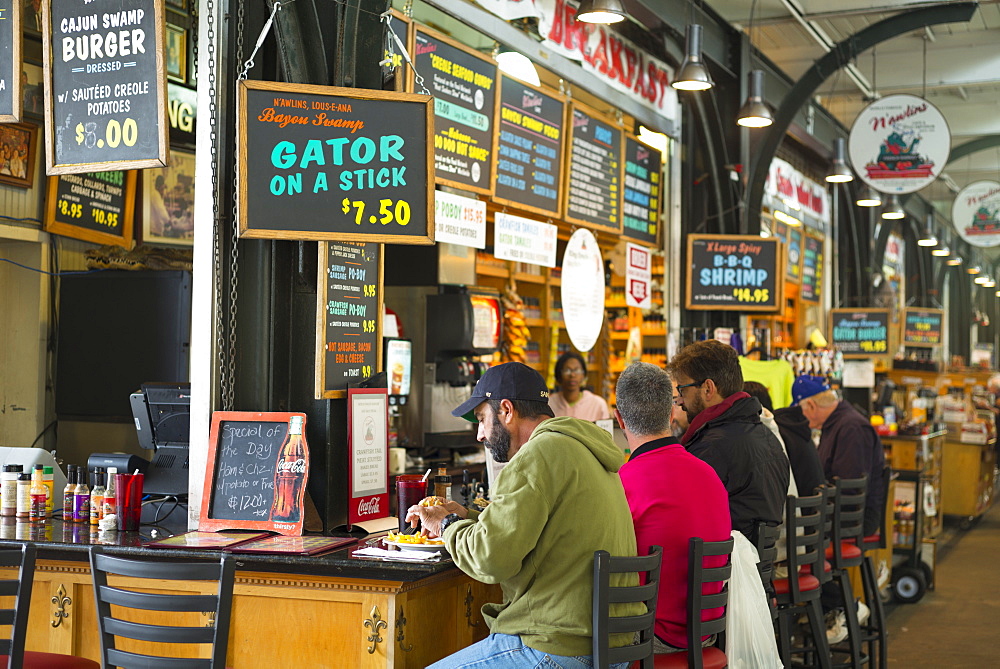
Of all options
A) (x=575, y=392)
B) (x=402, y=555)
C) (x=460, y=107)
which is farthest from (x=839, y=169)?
(x=402, y=555)

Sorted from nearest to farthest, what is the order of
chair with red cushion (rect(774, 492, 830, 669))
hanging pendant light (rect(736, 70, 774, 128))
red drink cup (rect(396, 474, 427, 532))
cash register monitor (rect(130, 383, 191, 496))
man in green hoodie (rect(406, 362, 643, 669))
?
man in green hoodie (rect(406, 362, 643, 669)) → red drink cup (rect(396, 474, 427, 532)) → cash register monitor (rect(130, 383, 191, 496)) → chair with red cushion (rect(774, 492, 830, 669)) → hanging pendant light (rect(736, 70, 774, 128))

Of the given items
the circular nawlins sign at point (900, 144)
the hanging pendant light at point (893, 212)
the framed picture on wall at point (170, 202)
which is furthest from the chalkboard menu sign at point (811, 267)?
the framed picture on wall at point (170, 202)

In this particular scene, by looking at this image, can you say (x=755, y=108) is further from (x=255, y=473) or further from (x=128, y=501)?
(x=128, y=501)

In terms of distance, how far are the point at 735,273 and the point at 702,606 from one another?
4988 millimetres

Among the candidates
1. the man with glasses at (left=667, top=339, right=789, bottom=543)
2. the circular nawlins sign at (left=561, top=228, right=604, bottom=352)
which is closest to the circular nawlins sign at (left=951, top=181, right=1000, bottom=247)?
the circular nawlins sign at (left=561, top=228, right=604, bottom=352)

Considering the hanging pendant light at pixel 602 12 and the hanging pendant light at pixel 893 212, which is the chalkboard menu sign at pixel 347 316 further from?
the hanging pendant light at pixel 893 212

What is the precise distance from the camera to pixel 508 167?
19.9ft

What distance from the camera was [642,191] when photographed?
25.8 ft

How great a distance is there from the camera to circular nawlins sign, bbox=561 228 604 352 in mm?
6422

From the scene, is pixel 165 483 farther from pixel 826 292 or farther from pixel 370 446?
pixel 826 292

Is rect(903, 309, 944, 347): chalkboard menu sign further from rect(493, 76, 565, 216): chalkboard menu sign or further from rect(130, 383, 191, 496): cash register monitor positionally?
rect(130, 383, 191, 496): cash register monitor

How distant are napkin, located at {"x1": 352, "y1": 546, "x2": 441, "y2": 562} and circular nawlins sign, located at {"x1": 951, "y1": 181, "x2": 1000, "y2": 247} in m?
11.7

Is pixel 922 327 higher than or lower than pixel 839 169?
lower

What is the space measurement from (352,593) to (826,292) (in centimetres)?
1179
